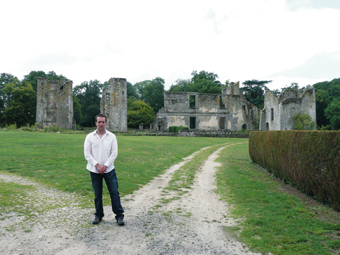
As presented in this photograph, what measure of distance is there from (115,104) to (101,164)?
35469 millimetres

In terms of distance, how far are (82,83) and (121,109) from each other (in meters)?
35.1

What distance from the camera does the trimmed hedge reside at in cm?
502

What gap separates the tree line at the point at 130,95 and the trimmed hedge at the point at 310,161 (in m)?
34.8

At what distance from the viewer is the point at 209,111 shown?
4538 centimetres

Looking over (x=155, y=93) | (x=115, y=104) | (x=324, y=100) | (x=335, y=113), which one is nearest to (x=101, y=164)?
(x=115, y=104)

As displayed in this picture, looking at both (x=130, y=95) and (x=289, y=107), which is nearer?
(x=289, y=107)

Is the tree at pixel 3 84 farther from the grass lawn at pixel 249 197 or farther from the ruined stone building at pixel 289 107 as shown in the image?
the ruined stone building at pixel 289 107

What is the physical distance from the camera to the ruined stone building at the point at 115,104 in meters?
38.3

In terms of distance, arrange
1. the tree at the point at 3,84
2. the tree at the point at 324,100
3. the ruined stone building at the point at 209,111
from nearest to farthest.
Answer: the ruined stone building at the point at 209,111, the tree at the point at 3,84, the tree at the point at 324,100

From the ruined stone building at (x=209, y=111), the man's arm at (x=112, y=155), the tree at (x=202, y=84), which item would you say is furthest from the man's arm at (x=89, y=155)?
the tree at (x=202, y=84)

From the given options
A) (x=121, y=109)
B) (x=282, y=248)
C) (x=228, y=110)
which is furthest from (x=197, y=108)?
(x=282, y=248)

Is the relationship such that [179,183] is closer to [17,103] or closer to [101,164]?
[101,164]

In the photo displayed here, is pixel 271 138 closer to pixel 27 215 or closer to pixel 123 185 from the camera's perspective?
pixel 123 185

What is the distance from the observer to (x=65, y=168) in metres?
8.55
